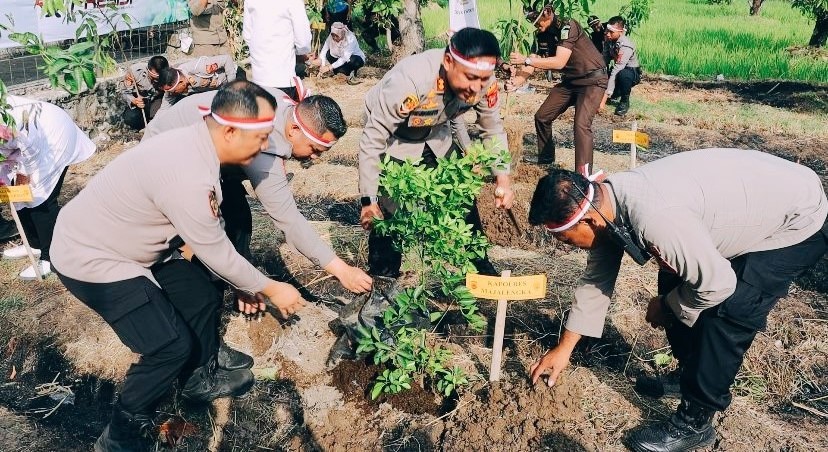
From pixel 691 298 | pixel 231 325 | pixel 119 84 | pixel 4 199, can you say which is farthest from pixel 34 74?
pixel 691 298

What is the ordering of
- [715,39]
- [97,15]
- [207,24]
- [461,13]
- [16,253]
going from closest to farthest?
[16,253]
[97,15]
[461,13]
[207,24]
[715,39]

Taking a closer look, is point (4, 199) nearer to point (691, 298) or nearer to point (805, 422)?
point (691, 298)

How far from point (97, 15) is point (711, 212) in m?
6.90

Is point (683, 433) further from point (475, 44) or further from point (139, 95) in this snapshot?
point (139, 95)

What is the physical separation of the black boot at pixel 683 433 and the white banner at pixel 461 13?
17.4ft

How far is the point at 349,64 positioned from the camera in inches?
401

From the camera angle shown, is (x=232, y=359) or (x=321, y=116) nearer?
(x=321, y=116)

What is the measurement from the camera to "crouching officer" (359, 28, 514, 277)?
286 cm

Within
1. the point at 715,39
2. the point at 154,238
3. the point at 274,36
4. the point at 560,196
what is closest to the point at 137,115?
the point at 274,36

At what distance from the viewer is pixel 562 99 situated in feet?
19.3

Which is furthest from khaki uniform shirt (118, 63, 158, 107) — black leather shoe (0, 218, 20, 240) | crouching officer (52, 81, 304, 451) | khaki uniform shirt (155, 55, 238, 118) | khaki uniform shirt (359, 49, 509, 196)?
crouching officer (52, 81, 304, 451)

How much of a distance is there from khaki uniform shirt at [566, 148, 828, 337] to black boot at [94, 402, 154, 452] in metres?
2.07

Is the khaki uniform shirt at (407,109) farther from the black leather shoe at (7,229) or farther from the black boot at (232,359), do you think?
the black leather shoe at (7,229)

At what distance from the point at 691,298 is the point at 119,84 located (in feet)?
23.1
